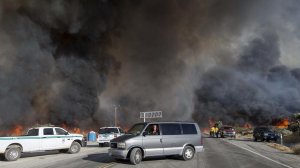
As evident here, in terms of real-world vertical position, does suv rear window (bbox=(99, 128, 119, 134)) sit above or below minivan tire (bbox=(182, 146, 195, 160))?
above

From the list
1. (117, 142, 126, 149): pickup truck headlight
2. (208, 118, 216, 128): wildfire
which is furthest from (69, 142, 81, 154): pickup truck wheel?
(208, 118, 216, 128): wildfire

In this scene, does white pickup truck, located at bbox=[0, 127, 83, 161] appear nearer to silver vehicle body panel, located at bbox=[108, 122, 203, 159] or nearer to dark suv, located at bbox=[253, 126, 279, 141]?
silver vehicle body panel, located at bbox=[108, 122, 203, 159]

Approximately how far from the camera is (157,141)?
53.5 ft

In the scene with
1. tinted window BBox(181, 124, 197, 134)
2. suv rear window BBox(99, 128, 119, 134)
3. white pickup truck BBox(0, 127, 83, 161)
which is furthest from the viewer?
suv rear window BBox(99, 128, 119, 134)

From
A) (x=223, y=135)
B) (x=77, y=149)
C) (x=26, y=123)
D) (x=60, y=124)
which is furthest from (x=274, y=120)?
(x=77, y=149)

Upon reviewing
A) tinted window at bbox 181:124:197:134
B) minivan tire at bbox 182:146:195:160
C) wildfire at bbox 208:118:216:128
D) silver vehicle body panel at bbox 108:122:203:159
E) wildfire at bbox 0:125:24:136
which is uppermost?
wildfire at bbox 208:118:216:128

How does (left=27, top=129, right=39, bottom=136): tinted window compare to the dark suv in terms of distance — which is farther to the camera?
the dark suv

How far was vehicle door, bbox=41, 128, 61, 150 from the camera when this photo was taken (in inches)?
803

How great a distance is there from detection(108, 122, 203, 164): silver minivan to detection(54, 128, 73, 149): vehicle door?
20.0ft

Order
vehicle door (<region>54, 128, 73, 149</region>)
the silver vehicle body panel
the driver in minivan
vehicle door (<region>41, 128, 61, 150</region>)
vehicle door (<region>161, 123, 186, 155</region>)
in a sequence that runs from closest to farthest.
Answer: the silver vehicle body panel → the driver in minivan → vehicle door (<region>161, 123, 186, 155</region>) → vehicle door (<region>41, 128, 61, 150</region>) → vehicle door (<region>54, 128, 73, 149</region>)

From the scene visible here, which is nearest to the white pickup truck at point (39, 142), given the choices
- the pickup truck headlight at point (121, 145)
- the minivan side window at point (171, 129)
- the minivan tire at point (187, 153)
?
the pickup truck headlight at point (121, 145)

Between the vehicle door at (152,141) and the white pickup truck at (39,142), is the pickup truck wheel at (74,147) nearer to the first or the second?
the white pickup truck at (39,142)

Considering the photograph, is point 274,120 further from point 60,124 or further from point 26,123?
point 26,123

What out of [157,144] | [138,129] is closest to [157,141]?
[157,144]
